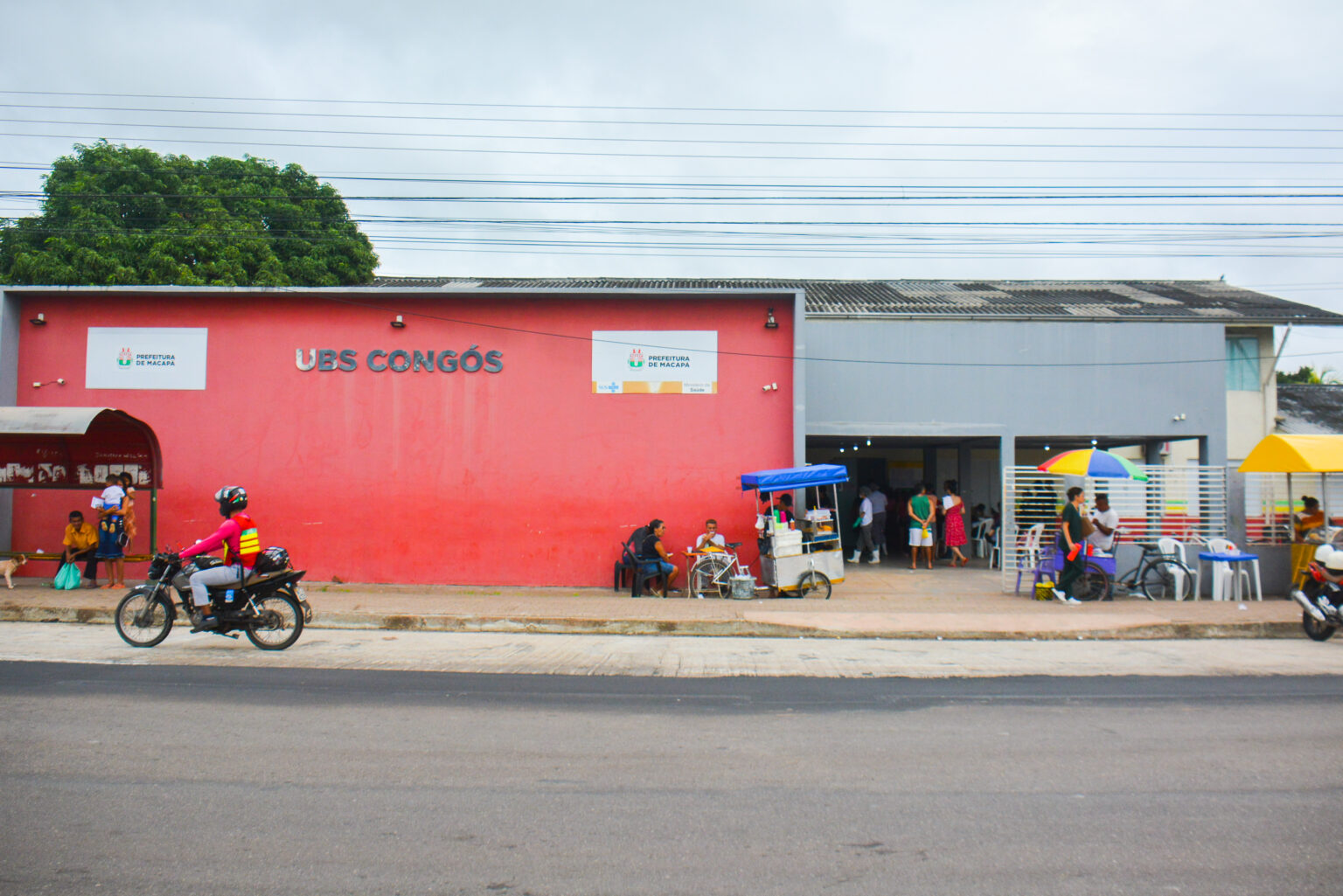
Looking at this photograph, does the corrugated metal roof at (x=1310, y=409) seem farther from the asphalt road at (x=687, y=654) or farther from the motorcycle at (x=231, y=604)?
the motorcycle at (x=231, y=604)

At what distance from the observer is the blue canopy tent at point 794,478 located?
1361 centimetres

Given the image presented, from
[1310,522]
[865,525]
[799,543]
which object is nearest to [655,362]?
[799,543]

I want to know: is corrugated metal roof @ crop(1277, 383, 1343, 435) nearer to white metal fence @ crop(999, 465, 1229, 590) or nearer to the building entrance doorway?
the building entrance doorway

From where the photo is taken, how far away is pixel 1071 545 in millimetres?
13078

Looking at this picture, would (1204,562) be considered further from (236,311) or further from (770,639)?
(236,311)

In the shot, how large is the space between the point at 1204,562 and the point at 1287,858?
11.7 m

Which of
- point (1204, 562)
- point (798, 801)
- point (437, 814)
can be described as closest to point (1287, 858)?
point (798, 801)

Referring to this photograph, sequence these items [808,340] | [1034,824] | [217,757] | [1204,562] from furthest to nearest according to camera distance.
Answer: [808,340] → [1204,562] → [217,757] → [1034,824]

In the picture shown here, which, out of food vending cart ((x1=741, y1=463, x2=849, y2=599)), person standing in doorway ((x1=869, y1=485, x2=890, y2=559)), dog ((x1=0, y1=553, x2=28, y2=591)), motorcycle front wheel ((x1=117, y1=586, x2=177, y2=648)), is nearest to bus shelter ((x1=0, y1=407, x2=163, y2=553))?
dog ((x1=0, y1=553, x2=28, y2=591))

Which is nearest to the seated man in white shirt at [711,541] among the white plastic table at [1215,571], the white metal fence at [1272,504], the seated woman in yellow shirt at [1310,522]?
the white plastic table at [1215,571]

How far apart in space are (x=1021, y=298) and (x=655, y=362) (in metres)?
11.9

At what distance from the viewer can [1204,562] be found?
1427 centimetres

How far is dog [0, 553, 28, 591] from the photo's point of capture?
13531 mm

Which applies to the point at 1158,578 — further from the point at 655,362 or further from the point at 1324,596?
the point at 655,362
